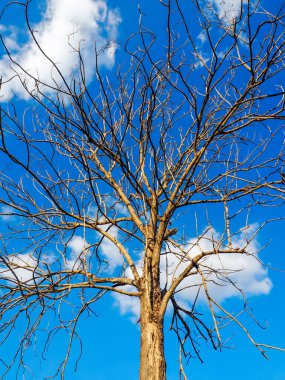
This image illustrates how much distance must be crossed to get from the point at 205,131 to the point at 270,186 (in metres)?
0.86

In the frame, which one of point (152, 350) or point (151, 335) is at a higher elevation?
point (151, 335)

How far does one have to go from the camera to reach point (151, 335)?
8.96 feet

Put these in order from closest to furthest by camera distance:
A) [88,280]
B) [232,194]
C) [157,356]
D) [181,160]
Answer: [157,356], [88,280], [232,194], [181,160]

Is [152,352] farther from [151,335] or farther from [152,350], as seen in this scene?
[151,335]

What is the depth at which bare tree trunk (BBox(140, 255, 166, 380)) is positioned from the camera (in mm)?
2602

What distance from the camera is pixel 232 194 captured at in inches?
139

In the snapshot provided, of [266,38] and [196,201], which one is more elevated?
[266,38]

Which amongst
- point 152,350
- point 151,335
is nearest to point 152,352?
point 152,350

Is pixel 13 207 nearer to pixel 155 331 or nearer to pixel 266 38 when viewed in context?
pixel 155 331

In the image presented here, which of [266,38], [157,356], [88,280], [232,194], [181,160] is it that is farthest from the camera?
[181,160]

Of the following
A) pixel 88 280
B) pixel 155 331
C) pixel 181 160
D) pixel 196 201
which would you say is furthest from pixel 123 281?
pixel 181 160

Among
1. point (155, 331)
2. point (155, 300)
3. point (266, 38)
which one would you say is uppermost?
point (266, 38)

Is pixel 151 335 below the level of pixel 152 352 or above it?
above

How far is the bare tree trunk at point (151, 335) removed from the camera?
2602 mm
